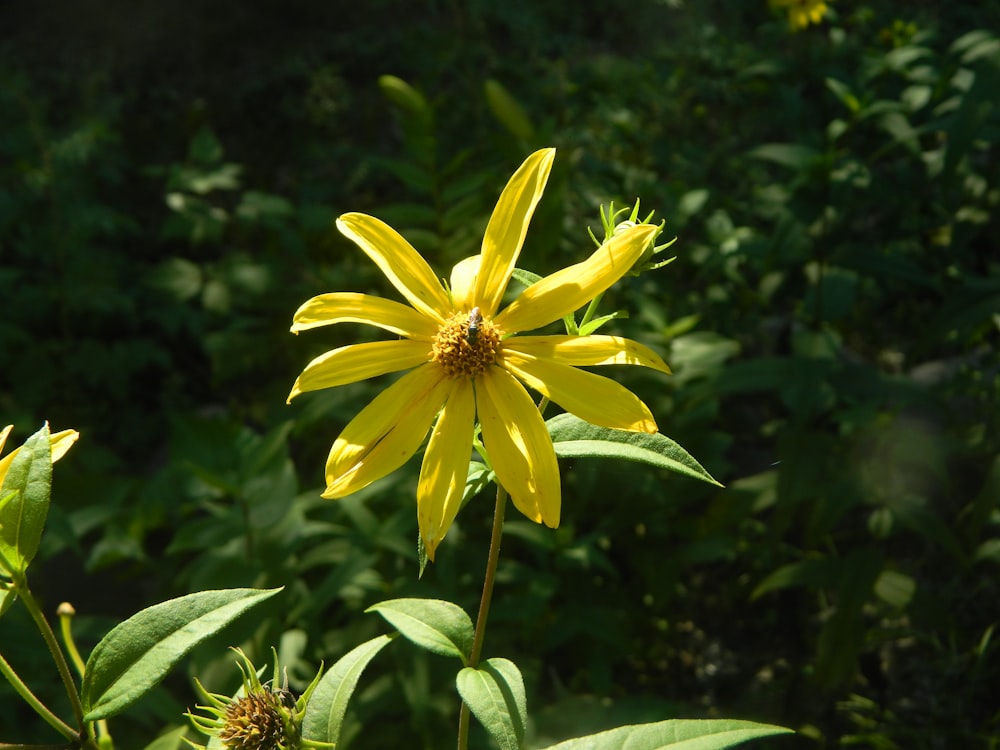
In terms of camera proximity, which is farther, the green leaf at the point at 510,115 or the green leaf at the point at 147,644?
the green leaf at the point at 510,115

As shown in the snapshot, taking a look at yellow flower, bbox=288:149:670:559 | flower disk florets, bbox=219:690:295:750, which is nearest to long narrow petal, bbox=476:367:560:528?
yellow flower, bbox=288:149:670:559

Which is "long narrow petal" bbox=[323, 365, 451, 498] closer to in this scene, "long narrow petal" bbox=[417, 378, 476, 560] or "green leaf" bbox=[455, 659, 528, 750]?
"long narrow petal" bbox=[417, 378, 476, 560]

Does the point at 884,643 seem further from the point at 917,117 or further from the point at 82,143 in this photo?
the point at 82,143

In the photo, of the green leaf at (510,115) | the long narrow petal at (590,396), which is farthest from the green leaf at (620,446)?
the green leaf at (510,115)

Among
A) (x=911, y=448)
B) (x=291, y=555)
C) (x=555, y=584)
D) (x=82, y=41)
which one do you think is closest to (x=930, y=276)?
(x=911, y=448)

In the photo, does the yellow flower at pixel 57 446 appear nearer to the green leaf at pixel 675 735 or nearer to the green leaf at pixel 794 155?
the green leaf at pixel 675 735
